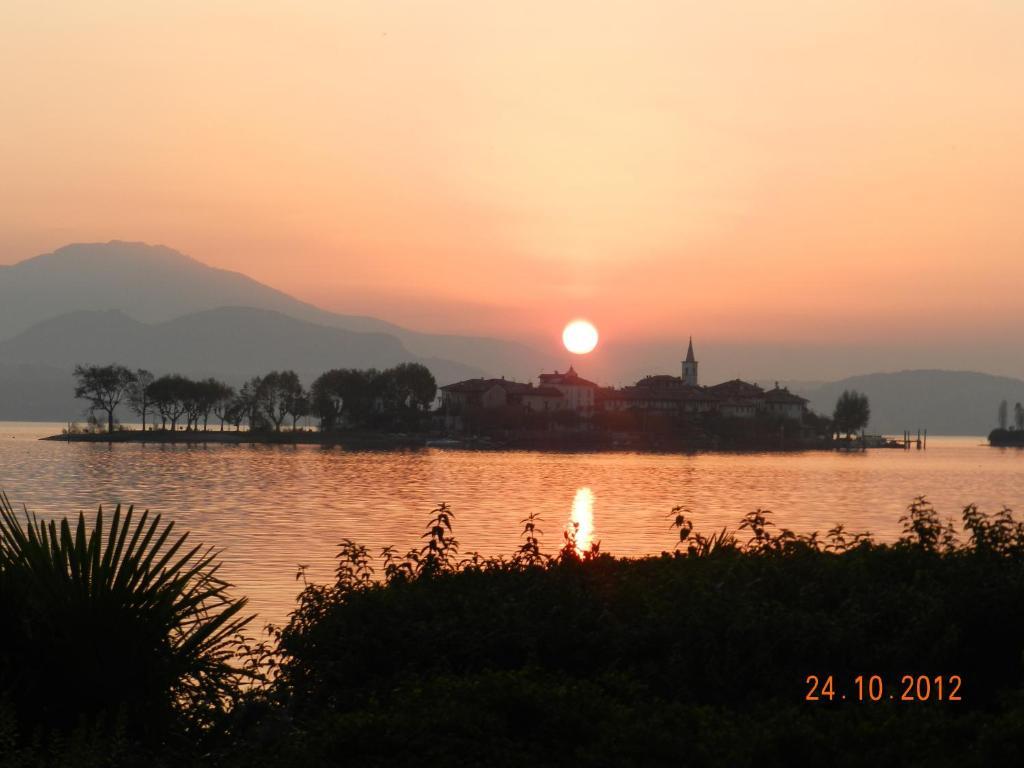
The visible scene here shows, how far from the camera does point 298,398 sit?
174250mm

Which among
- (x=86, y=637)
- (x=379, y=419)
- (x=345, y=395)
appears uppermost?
(x=345, y=395)

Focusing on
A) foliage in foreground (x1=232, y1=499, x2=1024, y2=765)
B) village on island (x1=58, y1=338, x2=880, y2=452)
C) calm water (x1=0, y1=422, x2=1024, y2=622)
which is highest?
village on island (x1=58, y1=338, x2=880, y2=452)

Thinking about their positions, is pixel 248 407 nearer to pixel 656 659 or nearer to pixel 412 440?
pixel 412 440

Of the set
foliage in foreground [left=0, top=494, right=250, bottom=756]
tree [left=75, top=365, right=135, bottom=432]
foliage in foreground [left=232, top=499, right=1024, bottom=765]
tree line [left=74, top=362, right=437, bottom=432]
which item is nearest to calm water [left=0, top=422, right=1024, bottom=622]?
foliage in foreground [left=232, top=499, right=1024, bottom=765]

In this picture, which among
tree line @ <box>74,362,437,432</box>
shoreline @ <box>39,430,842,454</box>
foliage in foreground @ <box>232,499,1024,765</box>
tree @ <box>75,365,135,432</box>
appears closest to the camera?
foliage in foreground @ <box>232,499,1024,765</box>

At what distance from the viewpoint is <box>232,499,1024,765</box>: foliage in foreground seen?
30.1 feet

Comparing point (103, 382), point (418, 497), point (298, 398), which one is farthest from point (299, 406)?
point (418, 497)

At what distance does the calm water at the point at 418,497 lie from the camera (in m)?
38.9

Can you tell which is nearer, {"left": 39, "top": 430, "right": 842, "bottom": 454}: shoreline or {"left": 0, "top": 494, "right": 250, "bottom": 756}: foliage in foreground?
{"left": 0, "top": 494, "right": 250, "bottom": 756}: foliage in foreground

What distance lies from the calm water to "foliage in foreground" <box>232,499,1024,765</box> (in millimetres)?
9759

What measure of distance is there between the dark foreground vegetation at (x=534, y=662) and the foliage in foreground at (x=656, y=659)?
0.09ft

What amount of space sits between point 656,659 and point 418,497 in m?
51.8

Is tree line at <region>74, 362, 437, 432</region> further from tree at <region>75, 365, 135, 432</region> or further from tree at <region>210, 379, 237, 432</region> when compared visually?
tree at <region>75, 365, 135, 432</region>

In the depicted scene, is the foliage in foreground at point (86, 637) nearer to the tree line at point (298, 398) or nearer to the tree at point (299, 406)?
the tree line at point (298, 398)
